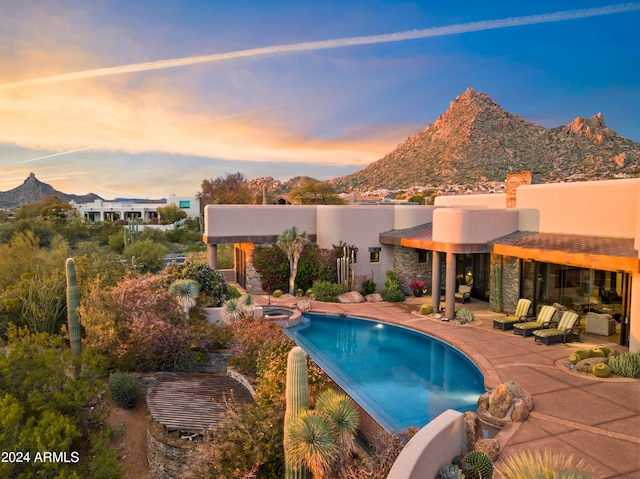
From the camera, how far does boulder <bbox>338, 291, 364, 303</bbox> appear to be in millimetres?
21328

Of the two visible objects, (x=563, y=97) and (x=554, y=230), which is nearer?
(x=554, y=230)

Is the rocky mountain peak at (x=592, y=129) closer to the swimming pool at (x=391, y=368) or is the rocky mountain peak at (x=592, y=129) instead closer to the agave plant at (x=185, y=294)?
the swimming pool at (x=391, y=368)

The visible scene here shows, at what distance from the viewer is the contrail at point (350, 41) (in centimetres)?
1916

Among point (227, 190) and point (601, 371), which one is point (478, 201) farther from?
point (227, 190)

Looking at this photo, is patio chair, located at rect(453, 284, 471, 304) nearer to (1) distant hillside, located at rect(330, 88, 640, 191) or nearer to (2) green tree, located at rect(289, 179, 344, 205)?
(2) green tree, located at rect(289, 179, 344, 205)

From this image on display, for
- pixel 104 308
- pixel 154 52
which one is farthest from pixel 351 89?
pixel 104 308

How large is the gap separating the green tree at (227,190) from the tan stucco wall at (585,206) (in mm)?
46336

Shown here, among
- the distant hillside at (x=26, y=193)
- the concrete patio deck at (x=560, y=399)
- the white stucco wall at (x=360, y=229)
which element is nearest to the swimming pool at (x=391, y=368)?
the concrete patio deck at (x=560, y=399)

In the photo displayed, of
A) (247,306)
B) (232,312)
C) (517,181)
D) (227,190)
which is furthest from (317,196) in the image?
(232,312)

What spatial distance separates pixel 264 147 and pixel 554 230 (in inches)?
937

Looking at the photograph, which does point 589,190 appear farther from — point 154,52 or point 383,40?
point 154,52

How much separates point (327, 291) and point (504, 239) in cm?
858

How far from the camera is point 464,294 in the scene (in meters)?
20.7

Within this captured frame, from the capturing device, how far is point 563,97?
130 feet
